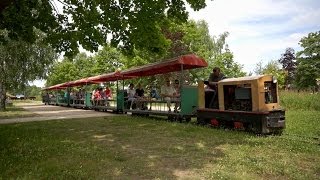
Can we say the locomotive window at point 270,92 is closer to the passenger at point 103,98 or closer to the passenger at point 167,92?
the passenger at point 167,92

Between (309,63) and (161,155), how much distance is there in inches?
2187

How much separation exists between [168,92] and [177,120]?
1.81 metres

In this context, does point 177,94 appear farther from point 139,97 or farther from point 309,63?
point 309,63

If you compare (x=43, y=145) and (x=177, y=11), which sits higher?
(x=177, y=11)

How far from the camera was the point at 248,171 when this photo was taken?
24.1 feet

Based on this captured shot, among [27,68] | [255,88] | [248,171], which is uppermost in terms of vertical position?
[27,68]

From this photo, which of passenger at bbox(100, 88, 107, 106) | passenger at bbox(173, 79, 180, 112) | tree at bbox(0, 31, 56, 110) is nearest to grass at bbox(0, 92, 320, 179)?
passenger at bbox(173, 79, 180, 112)

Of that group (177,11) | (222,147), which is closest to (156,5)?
(177,11)

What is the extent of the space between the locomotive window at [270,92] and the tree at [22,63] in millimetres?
22737

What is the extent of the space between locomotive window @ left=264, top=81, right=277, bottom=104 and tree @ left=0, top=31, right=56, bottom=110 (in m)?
22.7

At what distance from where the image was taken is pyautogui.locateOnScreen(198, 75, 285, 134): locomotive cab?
40.2 feet

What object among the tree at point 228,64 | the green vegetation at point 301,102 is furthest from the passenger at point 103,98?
the tree at point 228,64

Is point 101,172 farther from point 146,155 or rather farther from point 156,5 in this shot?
point 156,5

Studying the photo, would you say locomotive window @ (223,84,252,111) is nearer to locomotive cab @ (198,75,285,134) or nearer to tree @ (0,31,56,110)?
locomotive cab @ (198,75,285,134)
